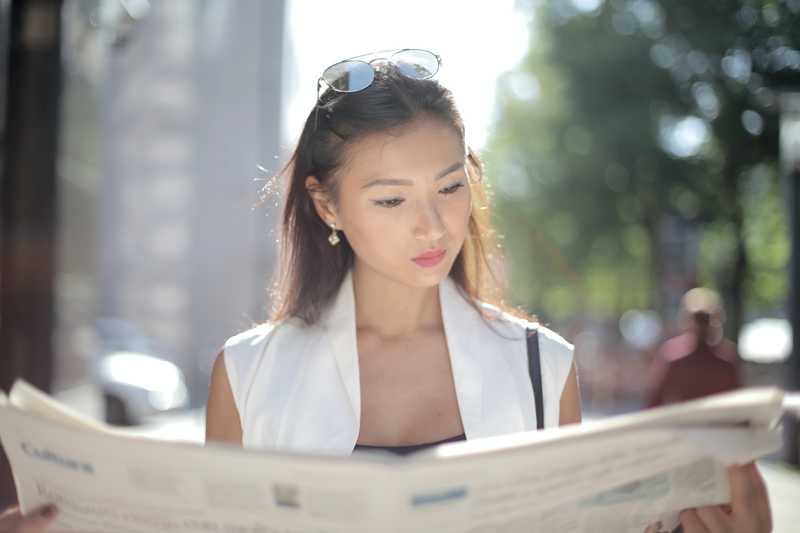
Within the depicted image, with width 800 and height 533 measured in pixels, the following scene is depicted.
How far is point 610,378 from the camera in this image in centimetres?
2114

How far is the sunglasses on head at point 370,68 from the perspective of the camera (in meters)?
2.29

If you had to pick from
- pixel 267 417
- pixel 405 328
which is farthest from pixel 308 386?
pixel 405 328

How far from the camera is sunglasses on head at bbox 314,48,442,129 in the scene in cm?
229

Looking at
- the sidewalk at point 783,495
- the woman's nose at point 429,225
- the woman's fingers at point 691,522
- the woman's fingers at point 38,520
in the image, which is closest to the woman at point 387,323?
the woman's nose at point 429,225

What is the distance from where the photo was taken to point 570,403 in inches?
83.2

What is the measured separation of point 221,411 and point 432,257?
21.7 inches

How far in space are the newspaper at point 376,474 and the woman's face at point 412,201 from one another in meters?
0.76

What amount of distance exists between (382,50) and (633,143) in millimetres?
18315

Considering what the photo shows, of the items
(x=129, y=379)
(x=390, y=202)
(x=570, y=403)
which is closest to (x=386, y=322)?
(x=390, y=202)

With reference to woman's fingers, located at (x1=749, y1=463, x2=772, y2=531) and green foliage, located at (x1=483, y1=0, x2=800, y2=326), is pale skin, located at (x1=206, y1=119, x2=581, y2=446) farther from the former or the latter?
green foliage, located at (x1=483, y1=0, x2=800, y2=326)

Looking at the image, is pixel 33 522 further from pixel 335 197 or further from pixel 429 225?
pixel 335 197

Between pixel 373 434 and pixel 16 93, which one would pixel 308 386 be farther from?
pixel 16 93

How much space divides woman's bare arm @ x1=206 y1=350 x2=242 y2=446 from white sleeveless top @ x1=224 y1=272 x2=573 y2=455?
22 mm

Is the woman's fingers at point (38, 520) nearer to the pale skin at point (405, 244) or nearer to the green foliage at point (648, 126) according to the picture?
the pale skin at point (405, 244)
